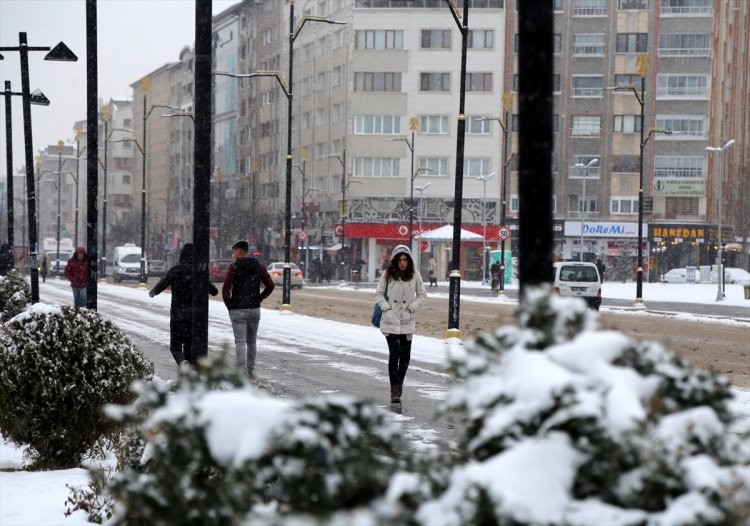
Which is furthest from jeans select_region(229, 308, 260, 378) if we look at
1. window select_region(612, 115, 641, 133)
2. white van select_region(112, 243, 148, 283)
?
window select_region(612, 115, 641, 133)

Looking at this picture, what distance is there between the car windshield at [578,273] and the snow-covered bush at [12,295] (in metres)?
18.1

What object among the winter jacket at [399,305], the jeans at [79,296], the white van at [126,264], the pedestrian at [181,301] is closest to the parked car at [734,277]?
the white van at [126,264]

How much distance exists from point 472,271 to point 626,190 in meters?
12.6

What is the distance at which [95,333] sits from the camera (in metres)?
8.58

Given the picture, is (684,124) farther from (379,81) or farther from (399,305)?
(399,305)

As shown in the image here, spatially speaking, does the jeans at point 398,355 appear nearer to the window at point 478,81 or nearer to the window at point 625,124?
the window at point 625,124

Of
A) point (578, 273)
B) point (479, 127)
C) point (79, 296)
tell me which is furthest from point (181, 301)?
point (479, 127)

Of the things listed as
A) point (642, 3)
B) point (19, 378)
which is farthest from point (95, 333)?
point (642, 3)

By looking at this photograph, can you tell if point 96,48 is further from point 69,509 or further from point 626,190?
point 626,190

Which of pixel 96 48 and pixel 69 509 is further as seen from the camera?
pixel 96 48

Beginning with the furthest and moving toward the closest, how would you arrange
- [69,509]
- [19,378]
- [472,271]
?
[472,271]
[19,378]
[69,509]

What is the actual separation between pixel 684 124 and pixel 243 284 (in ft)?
255

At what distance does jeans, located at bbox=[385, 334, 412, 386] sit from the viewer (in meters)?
13.1

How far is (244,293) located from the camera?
14.4 meters
